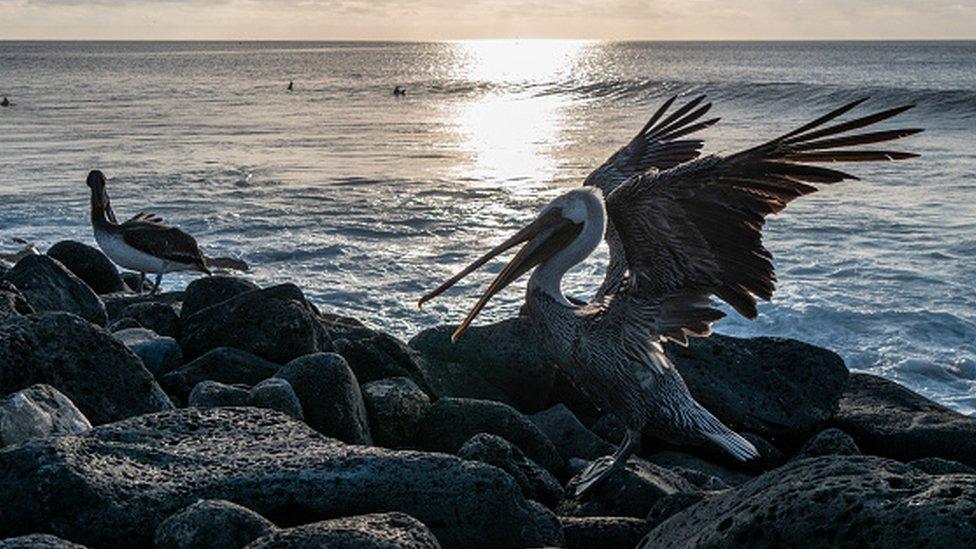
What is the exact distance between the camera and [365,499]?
165 inches

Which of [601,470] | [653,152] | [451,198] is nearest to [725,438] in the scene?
[601,470]

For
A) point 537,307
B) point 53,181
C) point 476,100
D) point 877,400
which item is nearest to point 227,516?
point 537,307

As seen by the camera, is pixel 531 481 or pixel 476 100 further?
pixel 476 100

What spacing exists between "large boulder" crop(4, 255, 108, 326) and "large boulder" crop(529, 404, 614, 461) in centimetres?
326

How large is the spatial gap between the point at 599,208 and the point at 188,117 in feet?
112

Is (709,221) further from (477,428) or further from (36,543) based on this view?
(36,543)

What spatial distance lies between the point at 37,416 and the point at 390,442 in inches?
78.0

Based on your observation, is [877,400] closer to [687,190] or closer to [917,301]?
[687,190]

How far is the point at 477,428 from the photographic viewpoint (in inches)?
243

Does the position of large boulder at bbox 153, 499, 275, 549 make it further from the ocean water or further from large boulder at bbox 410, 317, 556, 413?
the ocean water

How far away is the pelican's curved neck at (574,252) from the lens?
5844 mm

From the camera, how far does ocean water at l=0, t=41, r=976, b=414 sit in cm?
1140

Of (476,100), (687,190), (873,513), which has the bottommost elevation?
(476,100)

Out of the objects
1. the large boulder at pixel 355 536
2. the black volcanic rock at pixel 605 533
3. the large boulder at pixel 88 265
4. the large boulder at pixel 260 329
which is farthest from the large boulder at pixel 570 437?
the large boulder at pixel 88 265
